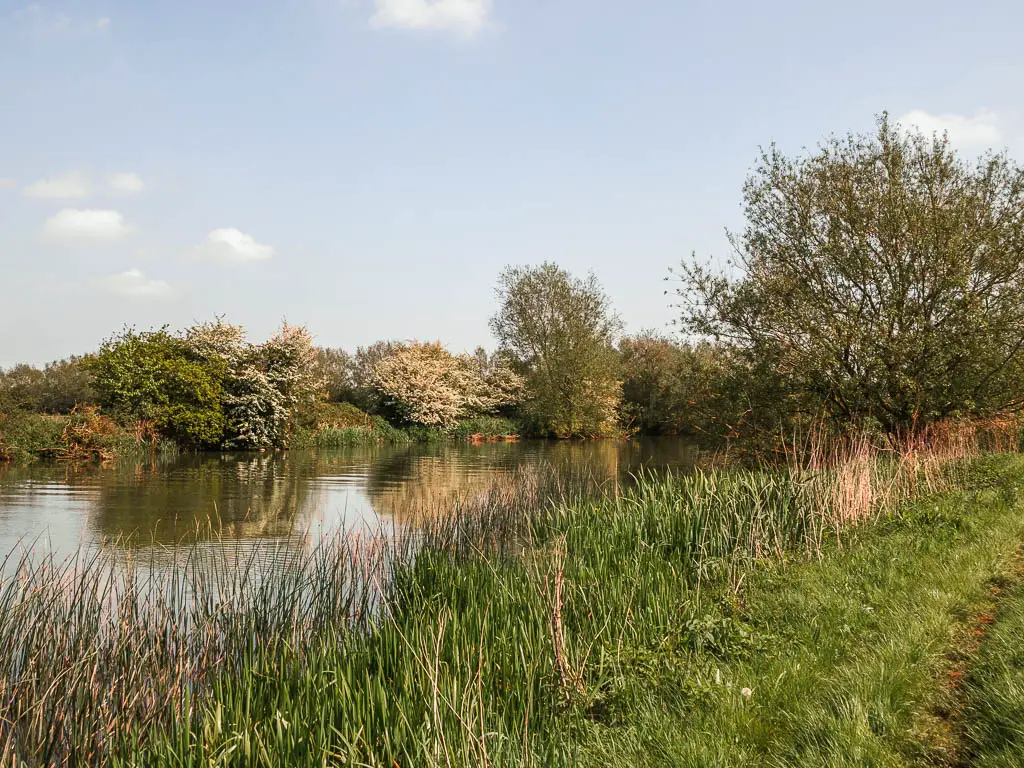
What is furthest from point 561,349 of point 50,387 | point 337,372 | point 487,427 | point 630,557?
point 630,557

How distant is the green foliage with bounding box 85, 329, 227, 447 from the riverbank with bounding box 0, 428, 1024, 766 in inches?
984

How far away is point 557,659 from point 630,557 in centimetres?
290

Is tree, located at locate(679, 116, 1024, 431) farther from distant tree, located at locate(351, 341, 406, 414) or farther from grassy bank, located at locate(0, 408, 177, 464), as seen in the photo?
distant tree, located at locate(351, 341, 406, 414)

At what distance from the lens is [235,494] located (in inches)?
696

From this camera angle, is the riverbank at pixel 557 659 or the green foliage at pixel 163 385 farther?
the green foliage at pixel 163 385

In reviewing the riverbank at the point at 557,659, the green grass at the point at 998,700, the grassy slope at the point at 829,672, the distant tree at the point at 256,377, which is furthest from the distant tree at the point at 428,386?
the green grass at the point at 998,700

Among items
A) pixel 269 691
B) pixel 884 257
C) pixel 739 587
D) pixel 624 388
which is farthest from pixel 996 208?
pixel 624 388

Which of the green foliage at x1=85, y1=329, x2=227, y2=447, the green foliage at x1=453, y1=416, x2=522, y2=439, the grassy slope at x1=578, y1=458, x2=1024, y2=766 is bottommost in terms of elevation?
the grassy slope at x1=578, y1=458, x2=1024, y2=766

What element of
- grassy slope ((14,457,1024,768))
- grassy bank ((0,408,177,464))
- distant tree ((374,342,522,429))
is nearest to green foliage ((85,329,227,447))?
grassy bank ((0,408,177,464))

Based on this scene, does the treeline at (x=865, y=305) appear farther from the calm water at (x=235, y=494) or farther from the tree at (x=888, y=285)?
the calm water at (x=235, y=494)

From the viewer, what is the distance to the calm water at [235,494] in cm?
1201

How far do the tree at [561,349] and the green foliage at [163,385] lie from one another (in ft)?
69.6

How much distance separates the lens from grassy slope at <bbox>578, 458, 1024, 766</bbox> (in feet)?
12.1

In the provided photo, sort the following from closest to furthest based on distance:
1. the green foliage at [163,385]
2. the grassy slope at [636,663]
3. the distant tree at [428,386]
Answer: the grassy slope at [636,663], the green foliage at [163,385], the distant tree at [428,386]
